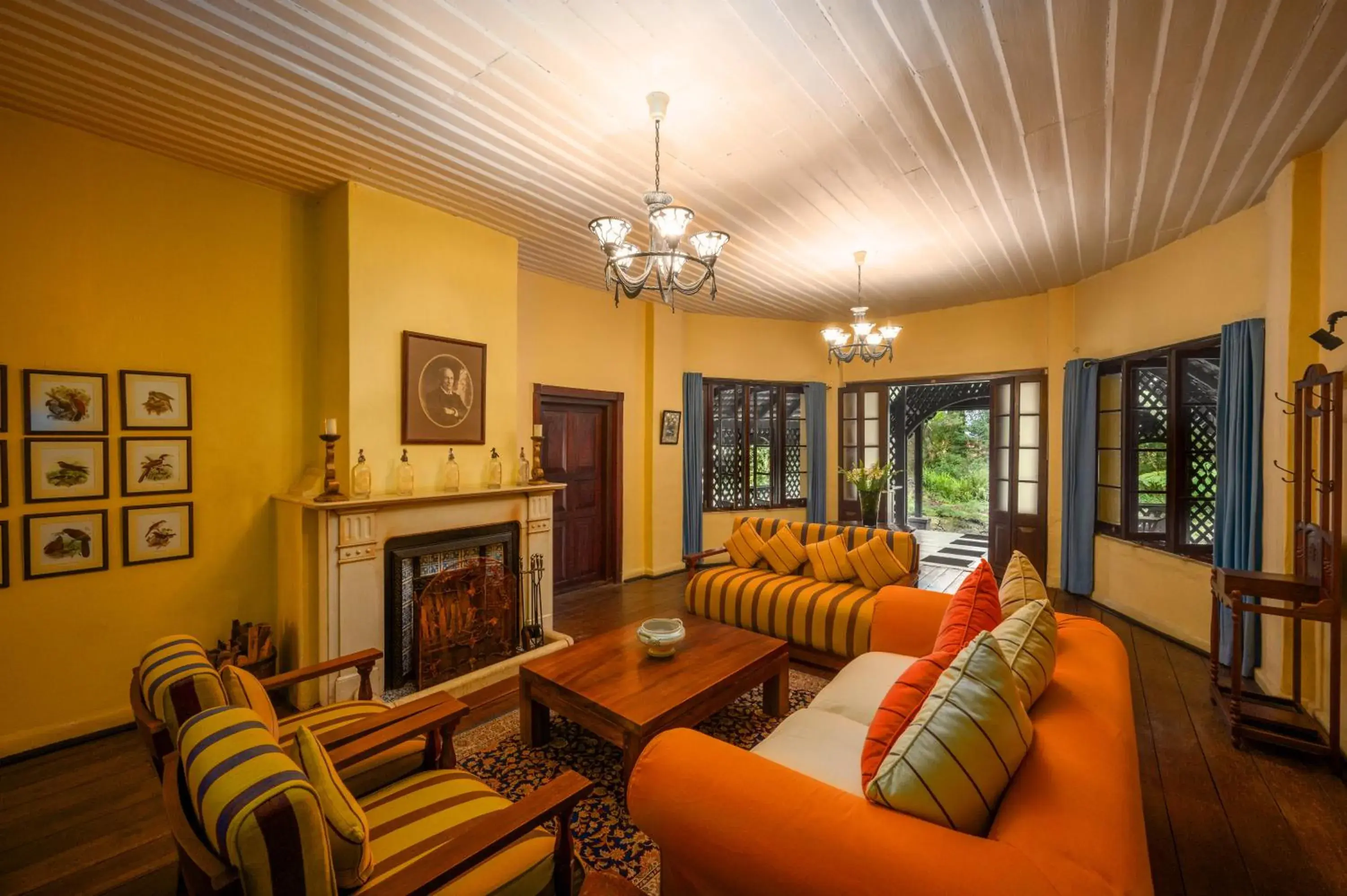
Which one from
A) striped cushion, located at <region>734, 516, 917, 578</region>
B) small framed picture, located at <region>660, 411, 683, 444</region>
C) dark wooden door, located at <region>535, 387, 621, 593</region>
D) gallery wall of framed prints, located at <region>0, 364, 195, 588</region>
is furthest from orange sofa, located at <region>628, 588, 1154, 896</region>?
small framed picture, located at <region>660, 411, 683, 444</region>

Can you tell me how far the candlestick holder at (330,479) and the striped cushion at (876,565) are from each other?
10.6ft

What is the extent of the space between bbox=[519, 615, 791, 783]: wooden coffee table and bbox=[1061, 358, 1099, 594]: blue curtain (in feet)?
12.6

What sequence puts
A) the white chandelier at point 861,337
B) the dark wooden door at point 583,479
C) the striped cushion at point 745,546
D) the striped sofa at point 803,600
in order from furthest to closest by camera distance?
the dark wooden door at point 583,479 < the white chandelier at point 861,337 < the striped cushion at point 745,546 < the striped sofa at point 803,600

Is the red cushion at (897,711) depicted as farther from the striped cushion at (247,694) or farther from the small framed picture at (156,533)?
the small framed picture at (156,533)

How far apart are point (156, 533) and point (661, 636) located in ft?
9.02

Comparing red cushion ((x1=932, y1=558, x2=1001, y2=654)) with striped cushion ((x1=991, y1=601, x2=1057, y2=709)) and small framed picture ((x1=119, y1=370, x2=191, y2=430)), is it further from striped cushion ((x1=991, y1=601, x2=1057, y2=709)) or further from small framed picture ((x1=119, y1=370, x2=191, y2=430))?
small framed picture ((x1=119, y1=370, x2=191, y2=430))

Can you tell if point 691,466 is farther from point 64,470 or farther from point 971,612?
point 64,470

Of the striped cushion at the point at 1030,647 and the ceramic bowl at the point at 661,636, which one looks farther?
the ceramic bowl at the point at 661,636

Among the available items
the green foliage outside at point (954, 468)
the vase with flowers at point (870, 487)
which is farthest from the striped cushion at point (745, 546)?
the green foliage outside at point (954, 468)

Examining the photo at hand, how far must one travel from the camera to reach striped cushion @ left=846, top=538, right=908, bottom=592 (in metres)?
3.73

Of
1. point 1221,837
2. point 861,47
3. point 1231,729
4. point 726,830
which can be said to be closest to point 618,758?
point 726,830

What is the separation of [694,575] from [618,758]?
1859 mm

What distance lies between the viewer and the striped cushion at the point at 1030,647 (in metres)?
1.52

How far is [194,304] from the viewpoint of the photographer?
308cm
